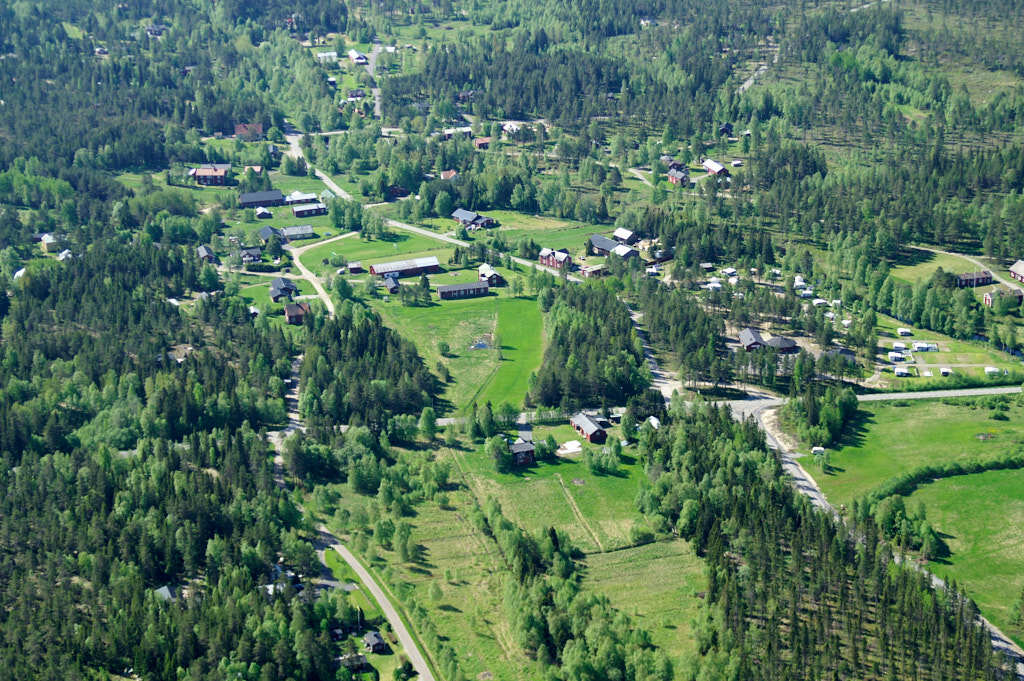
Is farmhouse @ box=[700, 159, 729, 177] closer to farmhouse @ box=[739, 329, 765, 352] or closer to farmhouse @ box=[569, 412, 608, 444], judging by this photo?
farmhouse @ box=[739, 329, 765, 352]

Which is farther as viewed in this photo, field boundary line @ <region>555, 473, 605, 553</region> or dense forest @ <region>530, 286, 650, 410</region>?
dense forest @ <region>530, 286, 650, 410</region>

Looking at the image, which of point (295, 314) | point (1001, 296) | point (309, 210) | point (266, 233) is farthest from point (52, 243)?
point (1001, 296)

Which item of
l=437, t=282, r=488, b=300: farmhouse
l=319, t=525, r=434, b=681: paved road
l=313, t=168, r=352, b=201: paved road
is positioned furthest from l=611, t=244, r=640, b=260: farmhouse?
l=319, t=525, r=434, b=681: paved road

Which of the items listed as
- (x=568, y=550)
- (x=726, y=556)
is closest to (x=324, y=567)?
(x=568, y=550)

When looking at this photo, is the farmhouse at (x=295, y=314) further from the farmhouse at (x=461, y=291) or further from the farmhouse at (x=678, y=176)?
the farmhouse at (x=678, y=176)

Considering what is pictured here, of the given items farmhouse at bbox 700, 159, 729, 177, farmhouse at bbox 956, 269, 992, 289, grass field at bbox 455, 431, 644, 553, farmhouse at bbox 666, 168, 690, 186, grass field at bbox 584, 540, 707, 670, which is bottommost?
grass field at bbox 584, 540, 707, 670

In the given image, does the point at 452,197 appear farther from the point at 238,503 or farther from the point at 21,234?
the point at 238,503
